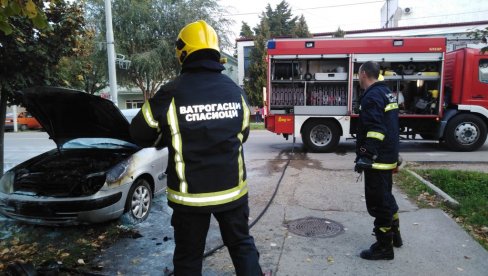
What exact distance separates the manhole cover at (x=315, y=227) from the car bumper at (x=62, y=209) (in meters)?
2.17

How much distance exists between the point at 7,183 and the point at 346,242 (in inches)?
161

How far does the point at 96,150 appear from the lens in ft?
19.1

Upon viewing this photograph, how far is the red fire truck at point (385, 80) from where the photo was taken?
10195 millimetres

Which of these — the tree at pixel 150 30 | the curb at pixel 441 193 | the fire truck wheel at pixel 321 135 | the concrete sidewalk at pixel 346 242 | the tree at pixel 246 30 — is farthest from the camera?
the tree at pixel 246 30

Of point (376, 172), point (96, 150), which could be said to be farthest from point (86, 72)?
point (376, 172)

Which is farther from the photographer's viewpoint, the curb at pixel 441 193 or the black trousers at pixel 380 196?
the curb at pixel 441 193

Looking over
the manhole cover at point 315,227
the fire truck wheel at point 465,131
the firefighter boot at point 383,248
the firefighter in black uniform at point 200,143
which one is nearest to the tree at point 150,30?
the fire truck wheel at point 465,131

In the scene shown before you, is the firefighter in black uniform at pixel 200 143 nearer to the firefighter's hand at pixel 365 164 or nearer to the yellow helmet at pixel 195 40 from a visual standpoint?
the yellow helmet at pixel 195 40

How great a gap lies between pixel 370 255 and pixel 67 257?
303 centimetres

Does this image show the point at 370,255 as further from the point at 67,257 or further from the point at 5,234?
the point at 5,234

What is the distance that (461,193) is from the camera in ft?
20.8

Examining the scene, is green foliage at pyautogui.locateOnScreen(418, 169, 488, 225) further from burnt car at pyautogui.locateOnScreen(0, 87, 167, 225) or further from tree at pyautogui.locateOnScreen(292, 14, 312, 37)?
tree at pyautogui.locateOnScreen(292, 14, 312, 37)

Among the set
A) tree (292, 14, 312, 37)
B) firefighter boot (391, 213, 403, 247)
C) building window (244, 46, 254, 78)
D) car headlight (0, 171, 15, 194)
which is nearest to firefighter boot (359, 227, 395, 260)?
firefighter boot (391, 213, 403, 247)

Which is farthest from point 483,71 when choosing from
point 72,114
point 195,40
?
point 195,40
